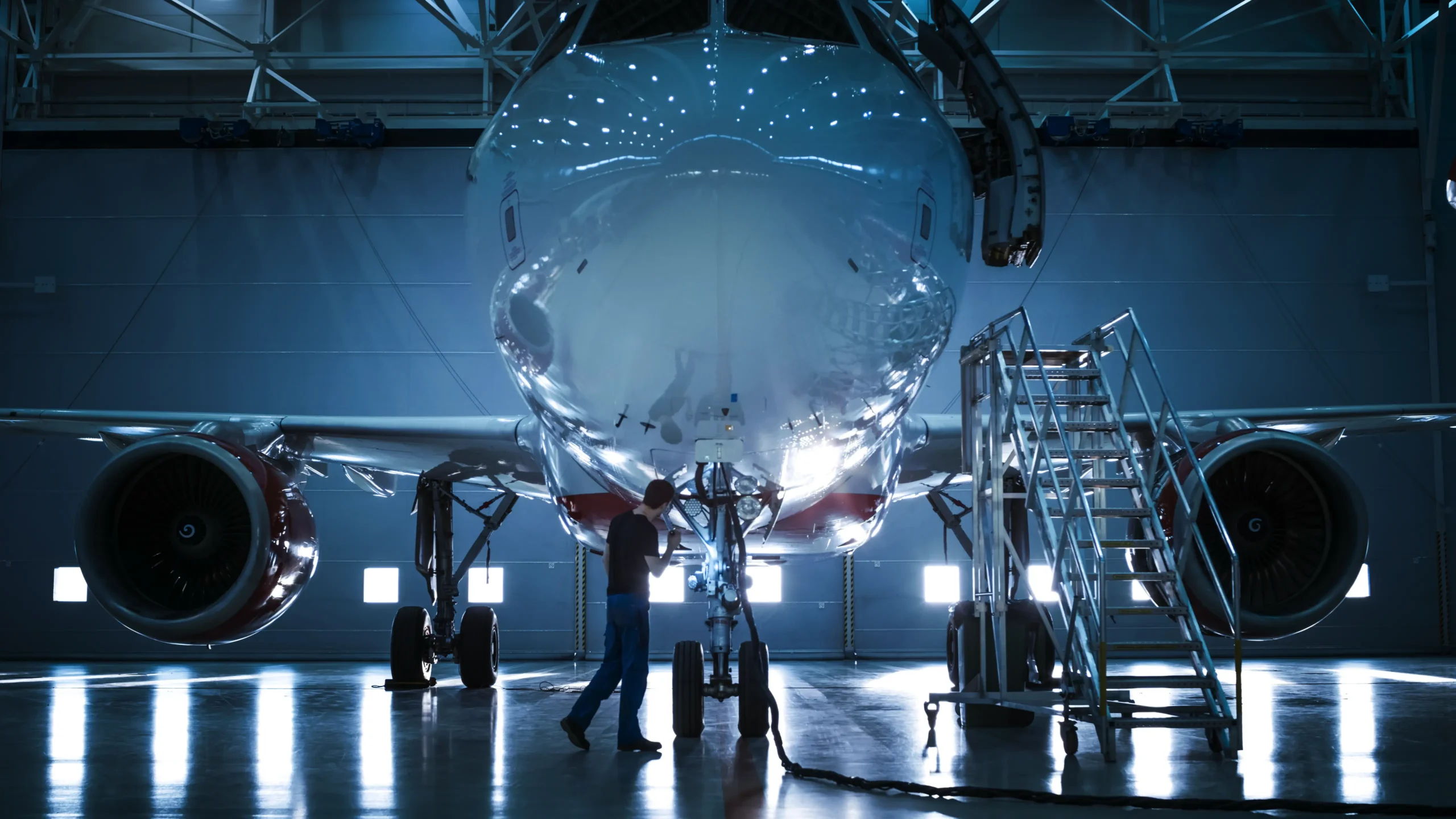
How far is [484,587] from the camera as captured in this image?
16625 millimetres

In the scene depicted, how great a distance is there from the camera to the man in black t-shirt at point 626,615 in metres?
5.98

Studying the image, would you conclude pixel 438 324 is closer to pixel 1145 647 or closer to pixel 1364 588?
pixel 1145 647

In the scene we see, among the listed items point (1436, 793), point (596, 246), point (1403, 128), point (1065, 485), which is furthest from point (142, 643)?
point (1403, 128)

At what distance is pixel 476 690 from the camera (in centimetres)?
1061

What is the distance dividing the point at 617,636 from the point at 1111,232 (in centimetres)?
1353

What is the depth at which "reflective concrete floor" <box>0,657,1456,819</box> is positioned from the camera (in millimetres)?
4484

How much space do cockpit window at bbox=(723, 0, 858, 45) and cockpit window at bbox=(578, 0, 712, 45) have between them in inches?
5.8

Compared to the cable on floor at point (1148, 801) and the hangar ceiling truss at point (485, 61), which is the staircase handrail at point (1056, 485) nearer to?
the cable on floor at point (1148, 801)

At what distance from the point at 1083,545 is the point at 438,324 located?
41.0ft

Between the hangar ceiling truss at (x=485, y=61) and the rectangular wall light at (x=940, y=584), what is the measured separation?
6.55 meters

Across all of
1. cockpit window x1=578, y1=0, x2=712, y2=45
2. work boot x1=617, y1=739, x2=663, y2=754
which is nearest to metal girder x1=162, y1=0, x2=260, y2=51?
cockpit window x1=578, y1=0, x2=712, y2=45

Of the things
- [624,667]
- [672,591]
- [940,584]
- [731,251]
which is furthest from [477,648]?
[940,584]

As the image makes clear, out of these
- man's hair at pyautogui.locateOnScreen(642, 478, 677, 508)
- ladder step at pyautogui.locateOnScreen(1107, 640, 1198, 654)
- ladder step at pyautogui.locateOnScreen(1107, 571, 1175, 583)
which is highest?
man's hair at pyautogui.locateOnScreen(642, 478, 677, 508)

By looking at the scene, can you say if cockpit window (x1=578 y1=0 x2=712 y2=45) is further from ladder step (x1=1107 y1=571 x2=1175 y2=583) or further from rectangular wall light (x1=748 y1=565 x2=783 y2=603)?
rectangular wall light (x1=748 y1=565 x2=783 y2=603)
